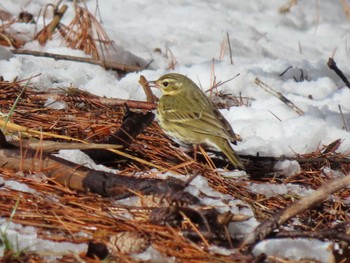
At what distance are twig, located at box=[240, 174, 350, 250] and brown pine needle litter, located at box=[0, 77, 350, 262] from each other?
3.3 inches

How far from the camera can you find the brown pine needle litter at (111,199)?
347cm

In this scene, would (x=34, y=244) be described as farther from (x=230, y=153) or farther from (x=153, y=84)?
(x=153, y=84)

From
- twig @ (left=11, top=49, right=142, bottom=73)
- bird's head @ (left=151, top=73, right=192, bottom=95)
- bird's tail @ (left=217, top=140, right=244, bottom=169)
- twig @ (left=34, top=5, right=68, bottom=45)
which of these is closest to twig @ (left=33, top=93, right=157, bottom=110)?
bird's head @ (left=151, top=73, right=192, bottom=95)

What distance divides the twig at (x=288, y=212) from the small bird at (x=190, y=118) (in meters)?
1.21

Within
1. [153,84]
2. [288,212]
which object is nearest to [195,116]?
[153,84]

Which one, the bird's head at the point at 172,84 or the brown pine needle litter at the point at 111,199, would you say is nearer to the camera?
the brown pine needle litter at the point at 111,199

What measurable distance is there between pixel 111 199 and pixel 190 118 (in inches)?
71.6

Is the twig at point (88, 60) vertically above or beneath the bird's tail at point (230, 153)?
above

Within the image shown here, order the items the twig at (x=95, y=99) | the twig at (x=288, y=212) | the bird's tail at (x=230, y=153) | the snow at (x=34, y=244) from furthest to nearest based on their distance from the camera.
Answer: the twig at (x=95, y=99) → the bird's tail at (x=230, y=153) → the twig at (x=288, y=212) → the snow at (x=34, y=244)

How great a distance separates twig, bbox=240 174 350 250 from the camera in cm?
340

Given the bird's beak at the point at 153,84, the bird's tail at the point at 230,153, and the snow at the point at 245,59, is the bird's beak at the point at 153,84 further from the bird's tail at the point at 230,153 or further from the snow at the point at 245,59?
the bird's tail at the point at 230,153

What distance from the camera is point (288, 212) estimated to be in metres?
3.46

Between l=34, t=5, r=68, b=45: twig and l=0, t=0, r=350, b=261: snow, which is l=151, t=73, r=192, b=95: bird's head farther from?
l=34, t=5, r=68, b=45: twig

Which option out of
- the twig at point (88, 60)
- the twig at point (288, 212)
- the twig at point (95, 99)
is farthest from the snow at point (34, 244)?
the twig at point (88, 60)
